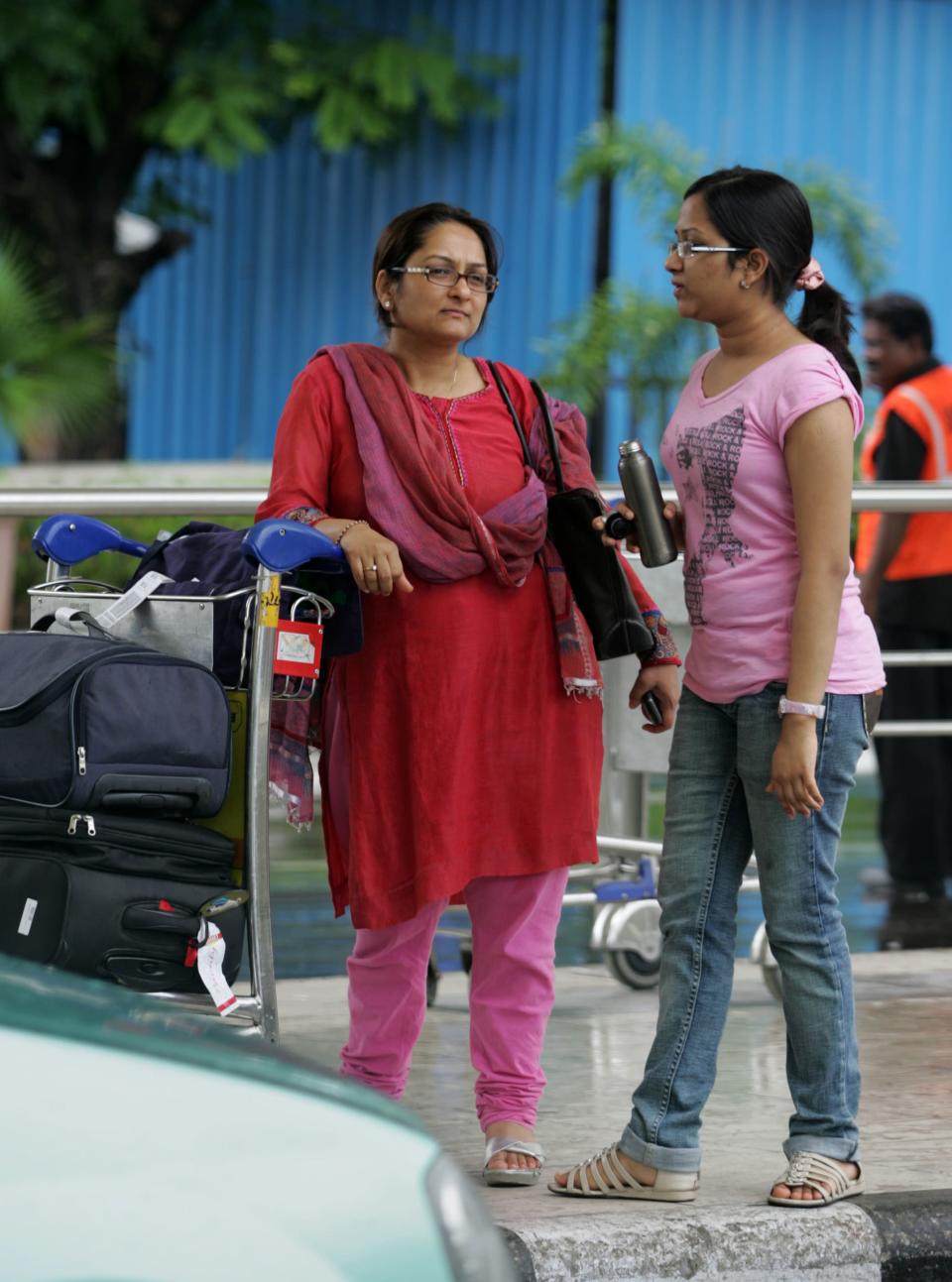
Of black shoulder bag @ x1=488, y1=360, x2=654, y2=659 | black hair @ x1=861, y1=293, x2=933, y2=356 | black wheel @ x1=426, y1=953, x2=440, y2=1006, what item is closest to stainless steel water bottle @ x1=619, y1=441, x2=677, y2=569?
black shoulder bag @ x1=488, y1=360, x2=654, y2=659

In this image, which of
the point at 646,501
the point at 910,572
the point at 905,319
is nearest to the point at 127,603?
the point at 646,501

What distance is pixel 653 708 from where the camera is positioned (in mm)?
4066

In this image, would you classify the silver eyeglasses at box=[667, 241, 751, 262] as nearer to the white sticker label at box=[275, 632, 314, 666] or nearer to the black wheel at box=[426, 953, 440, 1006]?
the white sticker label at box=[275, 632, 314, 666]

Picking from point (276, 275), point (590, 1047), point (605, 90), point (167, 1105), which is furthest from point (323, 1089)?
point (276, 275)

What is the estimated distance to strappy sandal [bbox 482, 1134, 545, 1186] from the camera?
3850 millimetres

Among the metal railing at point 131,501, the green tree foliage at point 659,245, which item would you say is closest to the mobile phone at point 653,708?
the metal railing at point 131,501

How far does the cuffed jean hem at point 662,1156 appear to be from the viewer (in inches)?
145

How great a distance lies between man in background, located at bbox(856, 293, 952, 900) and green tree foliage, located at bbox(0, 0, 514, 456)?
7.83 m

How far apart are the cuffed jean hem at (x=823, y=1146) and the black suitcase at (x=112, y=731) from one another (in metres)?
1.17

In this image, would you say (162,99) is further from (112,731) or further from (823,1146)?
(823,1146)

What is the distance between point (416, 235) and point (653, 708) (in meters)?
1.00

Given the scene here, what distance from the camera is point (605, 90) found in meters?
14.7

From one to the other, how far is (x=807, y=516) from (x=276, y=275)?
13.6 metres

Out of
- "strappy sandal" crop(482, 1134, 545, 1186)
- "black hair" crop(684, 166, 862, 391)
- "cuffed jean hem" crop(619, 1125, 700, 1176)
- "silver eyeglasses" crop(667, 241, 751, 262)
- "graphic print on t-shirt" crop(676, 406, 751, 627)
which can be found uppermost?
"black hair" crop(684, 166, 862, 391)
